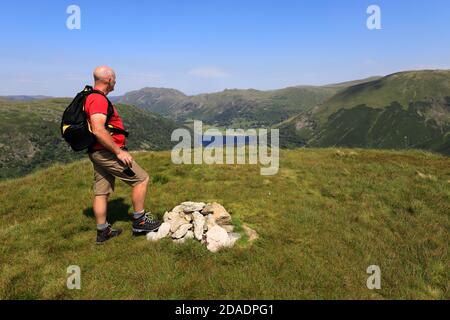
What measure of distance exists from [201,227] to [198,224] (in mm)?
149

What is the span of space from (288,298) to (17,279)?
6.59 meters

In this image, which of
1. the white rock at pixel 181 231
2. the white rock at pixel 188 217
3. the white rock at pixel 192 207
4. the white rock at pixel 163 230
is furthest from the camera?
the white rock at pixel 192 207

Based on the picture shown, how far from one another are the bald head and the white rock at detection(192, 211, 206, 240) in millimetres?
4706

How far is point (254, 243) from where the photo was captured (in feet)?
31.2

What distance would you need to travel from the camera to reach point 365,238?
1063 centimetres

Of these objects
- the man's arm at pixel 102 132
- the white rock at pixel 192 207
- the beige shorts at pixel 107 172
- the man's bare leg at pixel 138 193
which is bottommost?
the white rock at pixel 192 207

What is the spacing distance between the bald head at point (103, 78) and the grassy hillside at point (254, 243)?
468 centimetres

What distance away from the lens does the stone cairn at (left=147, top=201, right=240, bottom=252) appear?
30.5 ft

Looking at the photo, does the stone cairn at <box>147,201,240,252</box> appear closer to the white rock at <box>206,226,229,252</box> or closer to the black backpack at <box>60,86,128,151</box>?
the white rock at <box>206,226,229,252</box>

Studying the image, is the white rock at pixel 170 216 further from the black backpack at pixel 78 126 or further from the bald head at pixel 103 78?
the bald head at pixel 103 78

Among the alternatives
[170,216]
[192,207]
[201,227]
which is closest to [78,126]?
[170,216]

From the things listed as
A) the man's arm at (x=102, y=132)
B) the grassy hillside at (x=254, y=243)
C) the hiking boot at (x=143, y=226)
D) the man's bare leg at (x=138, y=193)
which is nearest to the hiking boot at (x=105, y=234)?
the grassy hillside at (x=254, y=243)

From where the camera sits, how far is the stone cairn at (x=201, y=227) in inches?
366

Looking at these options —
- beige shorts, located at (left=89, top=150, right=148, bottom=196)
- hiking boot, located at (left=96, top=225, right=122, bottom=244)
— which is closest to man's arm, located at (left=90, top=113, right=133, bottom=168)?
beige shorts, located at (left=89, top=150, right=148, bottom=196)
